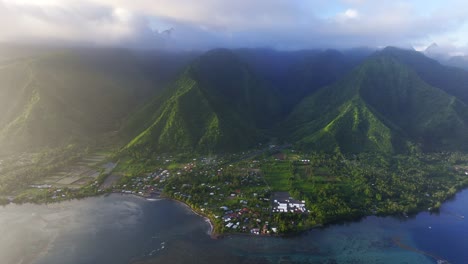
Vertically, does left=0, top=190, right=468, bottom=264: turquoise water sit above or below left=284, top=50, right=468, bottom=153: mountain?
below

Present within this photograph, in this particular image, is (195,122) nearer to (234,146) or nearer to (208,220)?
(234,146)

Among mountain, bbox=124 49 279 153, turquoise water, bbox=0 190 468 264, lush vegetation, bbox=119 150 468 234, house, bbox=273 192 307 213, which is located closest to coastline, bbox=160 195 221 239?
lush vegetation, bbox=119 150 468 234

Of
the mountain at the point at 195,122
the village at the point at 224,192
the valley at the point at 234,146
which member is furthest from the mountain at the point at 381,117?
the village at the point at 224,192

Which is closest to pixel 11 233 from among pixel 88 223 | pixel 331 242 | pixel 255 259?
pixel 88 223

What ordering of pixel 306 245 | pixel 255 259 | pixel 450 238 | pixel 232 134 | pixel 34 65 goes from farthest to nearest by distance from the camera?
pixel 34 65 → pixel 232 134 → pixel 450 238 → pixel 306 245 → pixel 255 259

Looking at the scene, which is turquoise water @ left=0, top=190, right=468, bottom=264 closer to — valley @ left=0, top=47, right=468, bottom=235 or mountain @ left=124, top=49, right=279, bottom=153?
valley @ left=0, top=47, right=468, bottom=235

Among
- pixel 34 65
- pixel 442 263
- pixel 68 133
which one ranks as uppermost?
pixel 34 65

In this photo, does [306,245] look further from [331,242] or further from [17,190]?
[17,190]
